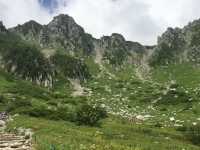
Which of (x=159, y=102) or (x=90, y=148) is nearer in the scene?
(x=90, y=148)

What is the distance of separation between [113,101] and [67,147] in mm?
142608

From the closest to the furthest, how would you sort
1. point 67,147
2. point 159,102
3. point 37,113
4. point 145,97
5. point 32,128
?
point 67,147
point 32,128
point 37,113
point 159,102
point 145,97

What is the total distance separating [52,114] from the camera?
67.0 m

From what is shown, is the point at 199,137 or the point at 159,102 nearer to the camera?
the point at 199,137

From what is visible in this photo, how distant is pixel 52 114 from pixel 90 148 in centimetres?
4725

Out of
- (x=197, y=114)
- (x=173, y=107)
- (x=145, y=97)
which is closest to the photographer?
(x=197, y=114)

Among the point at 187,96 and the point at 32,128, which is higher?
the point at 187,96

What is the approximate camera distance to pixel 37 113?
64375mm

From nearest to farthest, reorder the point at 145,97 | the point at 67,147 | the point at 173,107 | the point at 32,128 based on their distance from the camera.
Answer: the point at 67,147
the point at 32,128
the point at 173,107
the point at 145,97

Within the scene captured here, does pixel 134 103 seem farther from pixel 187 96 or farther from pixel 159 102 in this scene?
pixel 187 96

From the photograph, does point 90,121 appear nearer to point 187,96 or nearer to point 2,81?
point 2,81

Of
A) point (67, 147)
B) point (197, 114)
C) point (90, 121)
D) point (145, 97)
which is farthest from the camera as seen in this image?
point (145, 97)

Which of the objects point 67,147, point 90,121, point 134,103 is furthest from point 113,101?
point 67,147

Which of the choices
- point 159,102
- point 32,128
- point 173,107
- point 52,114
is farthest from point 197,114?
point 32,128
